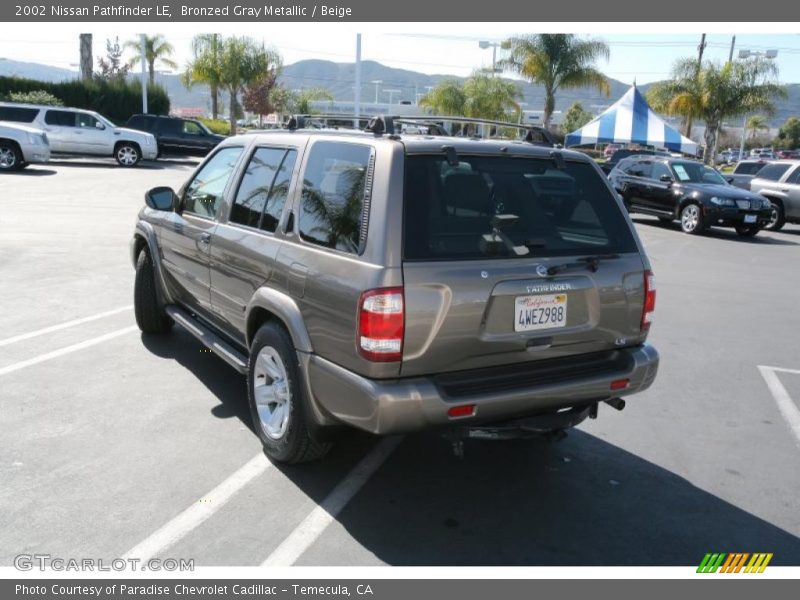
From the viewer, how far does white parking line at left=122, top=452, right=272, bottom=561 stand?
3295mm

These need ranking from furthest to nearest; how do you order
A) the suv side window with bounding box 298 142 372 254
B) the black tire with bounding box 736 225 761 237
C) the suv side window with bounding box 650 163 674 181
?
the suv side window with bounding box 650 163 674 181
the black tire with bounding box 736 225 761 237
the suv side window with bounding box 298 142 372 254

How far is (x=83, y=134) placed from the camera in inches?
949

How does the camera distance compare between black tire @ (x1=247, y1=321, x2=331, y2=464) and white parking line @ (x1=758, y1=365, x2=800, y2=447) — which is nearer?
black tire @ (x1=247, y1=321, x2=331, y2=464)

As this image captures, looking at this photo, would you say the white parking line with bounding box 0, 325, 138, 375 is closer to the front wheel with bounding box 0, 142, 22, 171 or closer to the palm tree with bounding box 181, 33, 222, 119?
the front wheel with bounding box 0, 142, 22, 171

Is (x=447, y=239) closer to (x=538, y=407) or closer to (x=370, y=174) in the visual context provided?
(x=370, y=174)

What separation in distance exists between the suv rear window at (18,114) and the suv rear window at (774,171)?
21.8 meters

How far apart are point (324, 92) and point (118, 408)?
310 ft

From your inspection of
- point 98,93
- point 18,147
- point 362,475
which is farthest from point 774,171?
point 98,93

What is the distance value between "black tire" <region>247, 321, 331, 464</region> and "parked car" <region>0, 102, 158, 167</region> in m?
22.7

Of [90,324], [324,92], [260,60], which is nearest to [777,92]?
[260,60]

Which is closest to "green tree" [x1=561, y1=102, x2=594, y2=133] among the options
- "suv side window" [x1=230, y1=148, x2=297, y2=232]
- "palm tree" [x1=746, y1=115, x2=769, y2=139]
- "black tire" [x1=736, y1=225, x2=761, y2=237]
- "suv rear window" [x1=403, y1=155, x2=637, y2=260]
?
"palm tree" [x1=746, y1=115, x2=769, y2=139]

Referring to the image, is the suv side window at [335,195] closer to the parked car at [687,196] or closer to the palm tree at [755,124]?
the parked car at [687,196]

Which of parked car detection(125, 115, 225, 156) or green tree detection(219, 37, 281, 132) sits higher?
green tree detection(219, 37, 281, 132)

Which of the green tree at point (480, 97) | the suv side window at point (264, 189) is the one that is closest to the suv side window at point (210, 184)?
the suv side window at point (264, 189)
